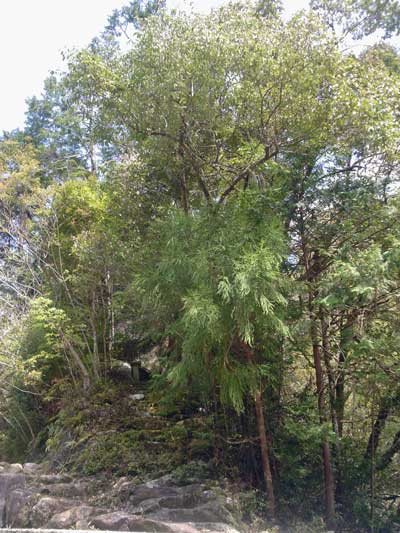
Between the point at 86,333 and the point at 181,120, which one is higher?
the point at 181,120

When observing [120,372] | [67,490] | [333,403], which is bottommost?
[67,490]

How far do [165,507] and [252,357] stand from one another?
191cm

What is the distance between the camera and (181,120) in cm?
603

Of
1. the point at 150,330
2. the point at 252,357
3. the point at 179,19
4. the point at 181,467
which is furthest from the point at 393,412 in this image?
the point at 179,19

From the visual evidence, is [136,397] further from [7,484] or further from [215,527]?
[215,527]

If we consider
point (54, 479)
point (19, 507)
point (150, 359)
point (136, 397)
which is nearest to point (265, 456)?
point (54, 479)

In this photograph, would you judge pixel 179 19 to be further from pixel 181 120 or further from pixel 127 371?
pixel 127 371

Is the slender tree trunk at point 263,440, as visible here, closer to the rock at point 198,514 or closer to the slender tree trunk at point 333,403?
the rock at point 198,514

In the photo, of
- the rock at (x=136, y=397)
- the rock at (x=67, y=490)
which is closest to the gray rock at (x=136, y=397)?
the rock at (x=136, y=397)

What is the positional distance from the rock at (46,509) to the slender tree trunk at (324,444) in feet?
9.82

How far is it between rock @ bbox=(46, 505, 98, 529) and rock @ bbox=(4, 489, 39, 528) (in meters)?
0.56

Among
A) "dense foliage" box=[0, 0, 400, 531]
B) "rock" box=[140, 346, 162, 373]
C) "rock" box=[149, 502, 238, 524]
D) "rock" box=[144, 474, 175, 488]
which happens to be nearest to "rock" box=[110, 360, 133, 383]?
"rock" box=[140, 346, 162, 373]

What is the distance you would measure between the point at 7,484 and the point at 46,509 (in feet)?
4.13

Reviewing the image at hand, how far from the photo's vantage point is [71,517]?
17.7ft
